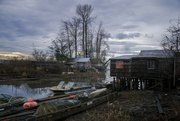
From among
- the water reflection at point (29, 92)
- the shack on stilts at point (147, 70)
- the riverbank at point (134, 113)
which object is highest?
the shack on stilts at point (147, 70)

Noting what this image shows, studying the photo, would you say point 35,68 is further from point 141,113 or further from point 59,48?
point 141,113

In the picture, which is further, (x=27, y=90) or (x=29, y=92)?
(x=27, y=90)

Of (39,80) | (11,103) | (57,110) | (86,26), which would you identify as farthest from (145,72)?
(86,26)

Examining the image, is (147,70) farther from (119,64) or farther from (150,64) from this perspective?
(119,64)

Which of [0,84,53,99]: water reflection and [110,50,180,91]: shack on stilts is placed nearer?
[110,50,180,91]: shack on stilts

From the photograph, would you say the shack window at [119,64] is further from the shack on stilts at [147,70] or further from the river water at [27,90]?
the river water at [27,90]

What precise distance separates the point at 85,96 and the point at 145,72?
29.7 ft

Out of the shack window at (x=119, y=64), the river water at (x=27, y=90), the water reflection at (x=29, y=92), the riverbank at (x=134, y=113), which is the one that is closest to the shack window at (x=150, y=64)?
the shack window at (x=119, y=64)

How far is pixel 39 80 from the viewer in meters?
36.6

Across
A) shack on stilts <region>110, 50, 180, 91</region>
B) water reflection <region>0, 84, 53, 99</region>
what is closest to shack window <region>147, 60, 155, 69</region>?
shack on stilts <region>110, 50, 180, 91</region>

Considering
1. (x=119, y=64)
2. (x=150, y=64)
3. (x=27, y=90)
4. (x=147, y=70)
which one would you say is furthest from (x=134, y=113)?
(x=27, y=90)

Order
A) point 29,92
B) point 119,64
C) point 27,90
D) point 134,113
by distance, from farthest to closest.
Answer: point 27,90
point 29,92
point 119,64
point 134,113

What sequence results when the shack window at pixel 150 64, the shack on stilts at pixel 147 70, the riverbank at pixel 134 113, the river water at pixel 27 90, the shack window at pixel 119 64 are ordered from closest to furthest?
the riverbank at pixel 134 113 → the shack on stilts at pixel 147 70 → the shack window at pixel 150 64 → the shack window at pixel 119 64 → the river water at pixel 27 90

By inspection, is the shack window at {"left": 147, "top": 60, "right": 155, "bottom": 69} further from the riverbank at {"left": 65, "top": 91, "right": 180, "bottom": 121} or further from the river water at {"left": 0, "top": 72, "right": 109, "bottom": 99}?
the river water at {"left": 0, "top": 72, "right": 109, "bottom": 99}
